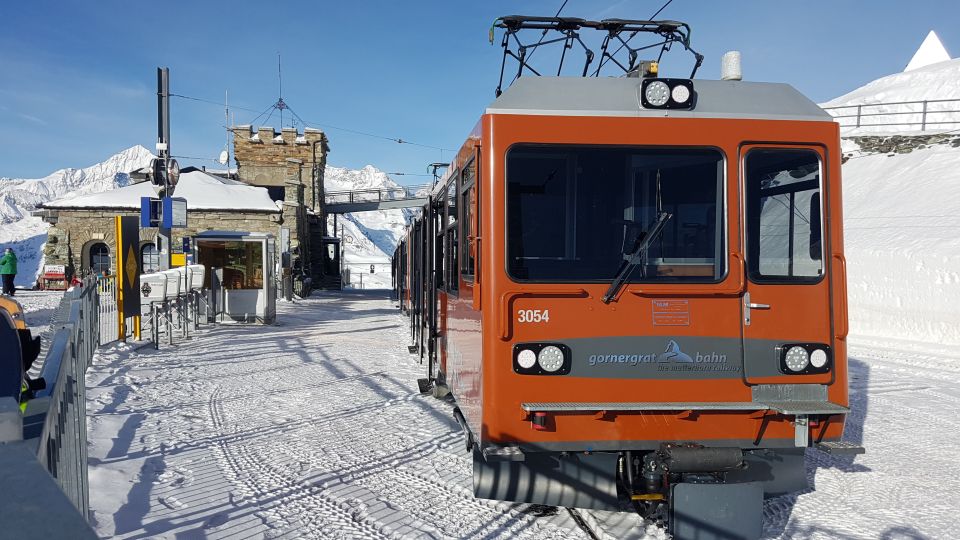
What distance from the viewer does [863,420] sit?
7.80 m

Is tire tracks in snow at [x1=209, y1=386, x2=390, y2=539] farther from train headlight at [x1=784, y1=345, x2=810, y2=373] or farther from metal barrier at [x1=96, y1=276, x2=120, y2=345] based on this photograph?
metal barrier at [x1=96, y1=276, x2=120, y2=345]

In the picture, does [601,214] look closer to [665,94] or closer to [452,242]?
[665,94]

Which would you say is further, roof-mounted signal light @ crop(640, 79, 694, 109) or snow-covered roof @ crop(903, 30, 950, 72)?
snow-covered roof @ crop(903, 30, 950, 72)

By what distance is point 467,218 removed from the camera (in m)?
4.98

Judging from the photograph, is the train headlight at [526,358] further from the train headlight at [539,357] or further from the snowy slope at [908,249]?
the snowy slope at [908,249]

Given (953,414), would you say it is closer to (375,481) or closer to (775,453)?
(775,453)

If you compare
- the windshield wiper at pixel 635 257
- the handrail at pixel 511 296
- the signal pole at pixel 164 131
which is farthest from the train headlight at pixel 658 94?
the signal pole at pixel 164 131

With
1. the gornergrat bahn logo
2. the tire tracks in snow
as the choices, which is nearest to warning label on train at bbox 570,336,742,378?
the gornergrat bahn logo

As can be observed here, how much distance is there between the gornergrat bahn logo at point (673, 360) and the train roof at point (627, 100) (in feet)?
4.81

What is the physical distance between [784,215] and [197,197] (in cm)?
3093

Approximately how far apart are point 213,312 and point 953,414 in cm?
1534

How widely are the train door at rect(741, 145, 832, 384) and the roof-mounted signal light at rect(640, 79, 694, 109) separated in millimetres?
484

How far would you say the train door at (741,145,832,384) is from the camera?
4238 millimetres

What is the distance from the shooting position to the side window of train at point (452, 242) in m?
5.57
